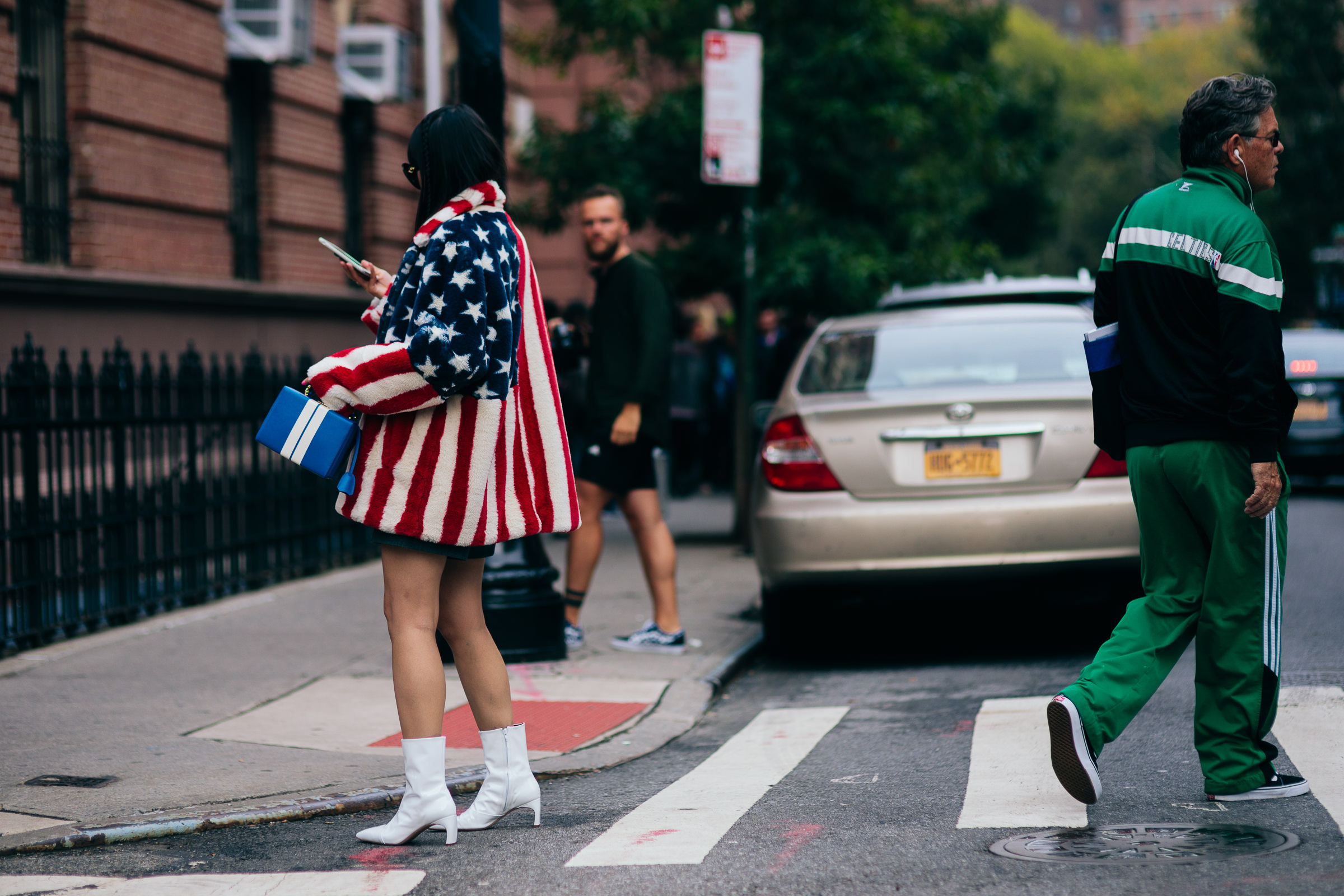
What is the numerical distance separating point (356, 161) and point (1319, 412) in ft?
31.1

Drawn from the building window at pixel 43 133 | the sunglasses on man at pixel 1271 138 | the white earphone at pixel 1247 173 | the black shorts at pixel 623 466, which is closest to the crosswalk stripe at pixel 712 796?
the black shorts at pixel 623 466

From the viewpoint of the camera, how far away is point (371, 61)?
14570 mm

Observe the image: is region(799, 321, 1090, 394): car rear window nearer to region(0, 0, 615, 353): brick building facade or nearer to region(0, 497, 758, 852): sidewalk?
region(0, 497, 758, 852): sidewalk

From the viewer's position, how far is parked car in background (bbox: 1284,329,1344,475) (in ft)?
47.5

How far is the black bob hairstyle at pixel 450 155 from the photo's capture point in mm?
4059

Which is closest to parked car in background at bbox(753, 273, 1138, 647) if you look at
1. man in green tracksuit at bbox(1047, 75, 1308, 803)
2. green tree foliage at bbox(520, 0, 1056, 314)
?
man in green tracksuit at bbox(1047, 75, 1308, 803)

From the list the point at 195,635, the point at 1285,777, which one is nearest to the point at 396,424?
the point at 1285,777

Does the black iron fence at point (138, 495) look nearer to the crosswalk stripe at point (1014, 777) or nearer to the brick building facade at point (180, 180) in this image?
the brick building facade at point (180, 180)

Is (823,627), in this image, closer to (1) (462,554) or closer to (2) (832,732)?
(2) (832,732)

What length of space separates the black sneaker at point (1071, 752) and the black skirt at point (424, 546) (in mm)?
1530

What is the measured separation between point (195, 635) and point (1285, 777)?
5.25 metres

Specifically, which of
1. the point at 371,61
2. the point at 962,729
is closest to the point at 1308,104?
the point at 371,61

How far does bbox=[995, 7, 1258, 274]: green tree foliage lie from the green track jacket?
33478 mm

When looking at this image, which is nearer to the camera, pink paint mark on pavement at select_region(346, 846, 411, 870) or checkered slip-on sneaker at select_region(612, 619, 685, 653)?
pink paint mark on pavement at select_region(346, 846, 411, 870)
